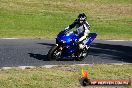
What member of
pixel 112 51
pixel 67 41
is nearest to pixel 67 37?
pixel 67 41

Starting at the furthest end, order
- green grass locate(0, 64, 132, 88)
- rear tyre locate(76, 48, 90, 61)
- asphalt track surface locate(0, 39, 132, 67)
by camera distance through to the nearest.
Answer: rear tyre locate(76, 48, 90, 61), asphalt track surface locate(0, 39, 132, 67), green grass locate(0, 64, 132, 88)

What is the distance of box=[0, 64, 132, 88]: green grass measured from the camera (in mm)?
12047

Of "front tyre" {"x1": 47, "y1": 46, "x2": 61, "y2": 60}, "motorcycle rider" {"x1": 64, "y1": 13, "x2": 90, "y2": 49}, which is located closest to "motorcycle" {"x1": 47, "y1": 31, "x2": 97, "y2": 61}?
"front tyre" {"x1": 47, "y1": 46, "x2": 61, "y2": 60}

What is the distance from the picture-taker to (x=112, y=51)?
20.2m

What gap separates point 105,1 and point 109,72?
30188mm

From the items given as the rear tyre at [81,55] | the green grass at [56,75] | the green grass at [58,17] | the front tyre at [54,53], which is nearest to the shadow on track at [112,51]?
the rear tyre at [81,55]

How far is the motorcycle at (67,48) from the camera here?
54.7 feet

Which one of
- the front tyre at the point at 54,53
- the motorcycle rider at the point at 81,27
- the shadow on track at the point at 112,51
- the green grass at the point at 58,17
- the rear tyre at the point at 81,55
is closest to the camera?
the front tyre at the point at 54,53

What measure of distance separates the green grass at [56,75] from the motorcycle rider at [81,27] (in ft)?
5.38

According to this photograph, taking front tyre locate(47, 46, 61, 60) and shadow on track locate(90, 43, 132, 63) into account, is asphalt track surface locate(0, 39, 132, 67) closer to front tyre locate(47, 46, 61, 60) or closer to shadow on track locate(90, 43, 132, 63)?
shadow on track locate(90, 43, 132, 63)

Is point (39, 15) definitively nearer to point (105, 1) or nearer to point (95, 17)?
point (95, 17)

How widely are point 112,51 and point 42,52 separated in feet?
11.8

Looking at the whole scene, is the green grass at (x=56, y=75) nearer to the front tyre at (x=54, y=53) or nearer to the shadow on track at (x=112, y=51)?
the front tyre at (x=54, y=53)

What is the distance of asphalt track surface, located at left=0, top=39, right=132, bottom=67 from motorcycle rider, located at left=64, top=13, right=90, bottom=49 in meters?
0.84
